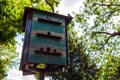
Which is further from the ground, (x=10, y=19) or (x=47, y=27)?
(x=10, y=19)

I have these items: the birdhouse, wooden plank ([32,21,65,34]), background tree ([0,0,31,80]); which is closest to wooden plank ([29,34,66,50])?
the birdhouse

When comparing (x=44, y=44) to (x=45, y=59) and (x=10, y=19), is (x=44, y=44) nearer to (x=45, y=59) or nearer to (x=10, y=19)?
(x=45, y=59)

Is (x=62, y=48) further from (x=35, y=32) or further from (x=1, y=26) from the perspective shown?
(x=1, y=26)

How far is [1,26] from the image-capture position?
9.45 m

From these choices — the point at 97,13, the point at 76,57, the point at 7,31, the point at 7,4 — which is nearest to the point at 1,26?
the point at 7,31

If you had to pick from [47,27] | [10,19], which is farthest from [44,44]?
[10,19]

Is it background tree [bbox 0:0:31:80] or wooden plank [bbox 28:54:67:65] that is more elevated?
background tree [bbox 0:0:31:80]

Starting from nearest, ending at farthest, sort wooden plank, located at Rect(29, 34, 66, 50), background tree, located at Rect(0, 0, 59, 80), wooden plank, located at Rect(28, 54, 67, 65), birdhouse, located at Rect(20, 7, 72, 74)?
wooden plank, located at Rect(28, 54, 67, 65), birdhouse, located at Rect(20, 7, 72, 74), wooden plank, located at Rect(29, 34, 66, 50), background tree, located at Rect(0, 0, 59, 80)

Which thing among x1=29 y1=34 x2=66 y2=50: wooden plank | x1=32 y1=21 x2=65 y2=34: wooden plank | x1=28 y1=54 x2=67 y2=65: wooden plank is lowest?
x1=28 y1=54 x2=67 y2=65: wooden plank

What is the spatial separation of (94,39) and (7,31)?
8.53 m

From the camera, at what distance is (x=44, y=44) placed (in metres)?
5.81

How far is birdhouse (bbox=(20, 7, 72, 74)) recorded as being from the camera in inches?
219

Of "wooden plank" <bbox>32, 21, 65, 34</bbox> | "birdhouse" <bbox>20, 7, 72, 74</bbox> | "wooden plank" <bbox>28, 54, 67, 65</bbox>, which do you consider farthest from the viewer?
"wooden plank" <bbox>32, 21, 65, 34</bbox>

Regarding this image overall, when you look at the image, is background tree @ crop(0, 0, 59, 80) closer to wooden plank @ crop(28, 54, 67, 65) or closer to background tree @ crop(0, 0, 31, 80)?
background tree @ crop(0, 0, 31, 80)
